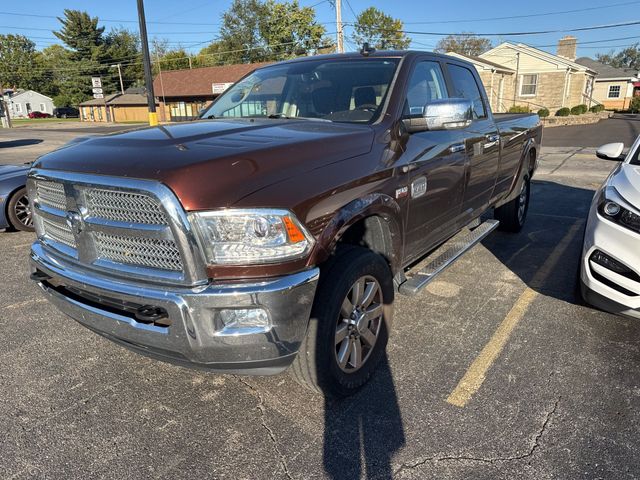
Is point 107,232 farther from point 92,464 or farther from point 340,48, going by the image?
point 340,48

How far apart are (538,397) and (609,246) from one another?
1.20 m

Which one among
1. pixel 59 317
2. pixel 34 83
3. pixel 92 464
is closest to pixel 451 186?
pixel 92 464

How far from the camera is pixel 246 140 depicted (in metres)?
2.58

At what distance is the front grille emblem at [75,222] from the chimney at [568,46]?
45.2 metres

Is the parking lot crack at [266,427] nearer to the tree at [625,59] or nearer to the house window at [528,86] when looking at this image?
the house window at [528,86]

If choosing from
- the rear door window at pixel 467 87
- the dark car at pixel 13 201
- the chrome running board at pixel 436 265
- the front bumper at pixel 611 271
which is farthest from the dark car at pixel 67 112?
the front bumper at pixel 611 271

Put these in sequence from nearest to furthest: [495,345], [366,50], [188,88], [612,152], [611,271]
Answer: [611,271]
[495,345]
[366,50]
[612,152]
[188,88]

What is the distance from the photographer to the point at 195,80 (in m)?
47.0

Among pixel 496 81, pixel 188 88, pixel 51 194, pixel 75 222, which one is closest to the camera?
pixel 75 222

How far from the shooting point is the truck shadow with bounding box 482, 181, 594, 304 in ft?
15.3

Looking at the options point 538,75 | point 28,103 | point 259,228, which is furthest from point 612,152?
point 28,103

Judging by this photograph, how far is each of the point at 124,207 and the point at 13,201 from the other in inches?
211

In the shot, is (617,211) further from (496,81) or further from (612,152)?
(496,81)

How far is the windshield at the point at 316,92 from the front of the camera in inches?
133
